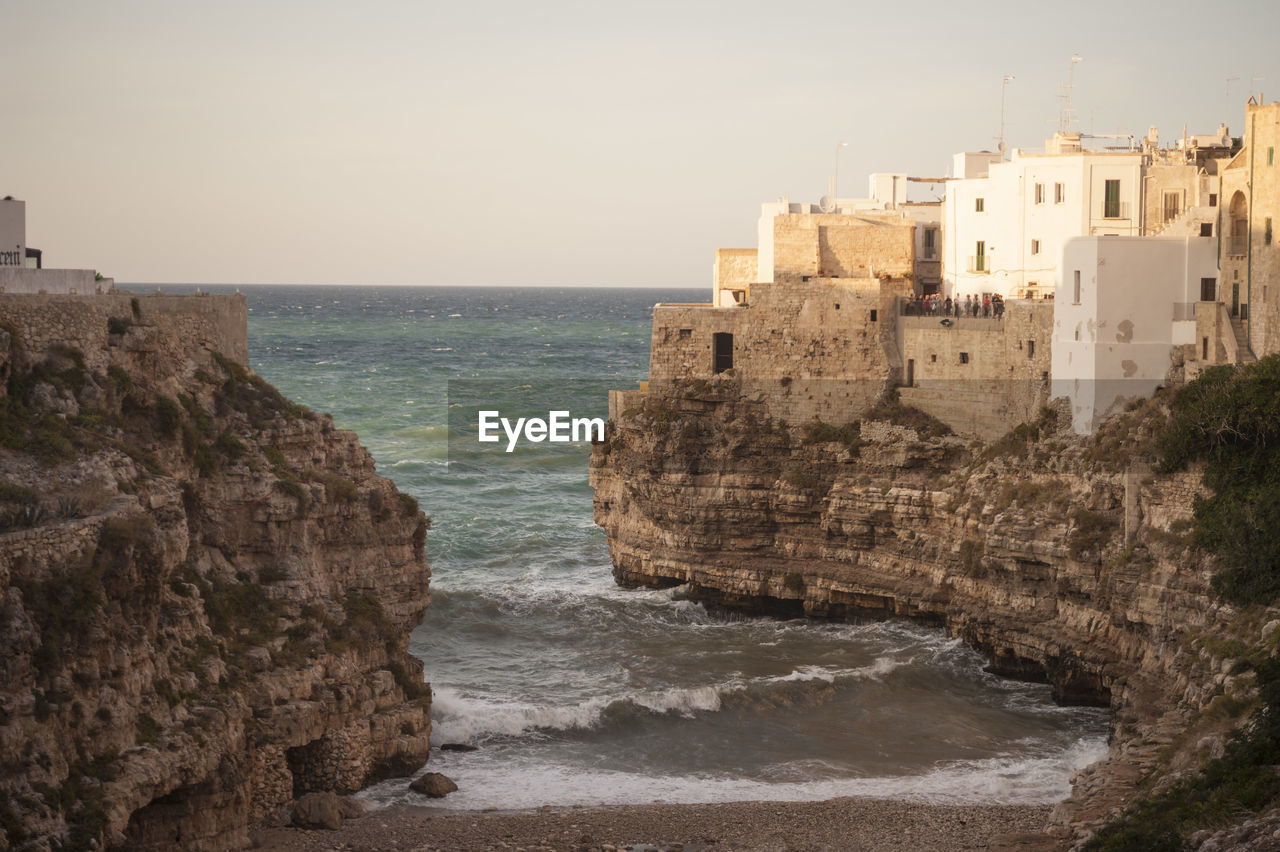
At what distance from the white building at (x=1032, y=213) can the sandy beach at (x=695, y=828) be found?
1973cm

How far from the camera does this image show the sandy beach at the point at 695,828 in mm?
25281

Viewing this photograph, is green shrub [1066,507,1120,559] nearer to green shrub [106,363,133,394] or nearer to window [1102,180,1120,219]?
window [1102,180,1120,219]

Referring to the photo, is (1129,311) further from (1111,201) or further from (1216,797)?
(1216,797)

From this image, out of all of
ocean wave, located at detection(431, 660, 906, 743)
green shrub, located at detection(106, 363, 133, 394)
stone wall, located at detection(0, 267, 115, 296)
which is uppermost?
stone wall, located at detection(0, 267, 115, 296)

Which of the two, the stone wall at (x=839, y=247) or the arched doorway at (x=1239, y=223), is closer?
the arched doorway at (x=1239, y=223)

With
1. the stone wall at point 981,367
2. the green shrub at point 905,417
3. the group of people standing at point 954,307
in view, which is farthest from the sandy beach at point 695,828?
the group of people standing at point 954,307

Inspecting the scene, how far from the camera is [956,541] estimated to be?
129 ft

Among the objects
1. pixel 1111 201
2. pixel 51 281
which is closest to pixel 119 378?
pixel 51 281

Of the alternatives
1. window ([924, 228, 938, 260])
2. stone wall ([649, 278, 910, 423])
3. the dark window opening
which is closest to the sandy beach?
stone wall ([649, 278, 910, 423])

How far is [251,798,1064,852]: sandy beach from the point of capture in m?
25.3

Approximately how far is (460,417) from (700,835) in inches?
2185

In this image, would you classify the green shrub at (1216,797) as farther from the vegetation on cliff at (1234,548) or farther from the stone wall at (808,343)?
the stone wall at (808,343)

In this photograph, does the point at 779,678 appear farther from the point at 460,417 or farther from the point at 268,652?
the point at 460,417

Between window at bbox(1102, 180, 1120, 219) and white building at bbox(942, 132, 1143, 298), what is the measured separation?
29 millimetres
